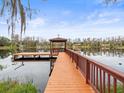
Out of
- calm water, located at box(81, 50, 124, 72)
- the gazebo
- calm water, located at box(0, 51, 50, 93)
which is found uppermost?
the gazebo

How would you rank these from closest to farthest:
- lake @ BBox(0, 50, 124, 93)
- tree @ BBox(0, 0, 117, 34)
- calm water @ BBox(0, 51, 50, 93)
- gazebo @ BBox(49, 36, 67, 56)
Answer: tree @ BBox(0, 0, 117, 34)
calm water @ BBox(0, 51, 50, 93)
lake @ BBox(0, 50, 124, 93)
gazebo @ BBox(49, 36, 67, 56)

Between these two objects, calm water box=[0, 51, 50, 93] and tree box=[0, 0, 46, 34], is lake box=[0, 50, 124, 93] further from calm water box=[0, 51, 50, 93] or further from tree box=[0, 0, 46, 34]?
tree box=[0, 0, 46, 34]

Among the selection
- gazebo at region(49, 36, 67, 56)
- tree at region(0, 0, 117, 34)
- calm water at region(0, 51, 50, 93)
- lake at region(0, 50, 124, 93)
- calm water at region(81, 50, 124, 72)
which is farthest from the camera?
gazebo at region(49, 36, 67, 56)

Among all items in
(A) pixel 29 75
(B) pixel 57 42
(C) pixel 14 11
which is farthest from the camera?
(B) pixel 57 42

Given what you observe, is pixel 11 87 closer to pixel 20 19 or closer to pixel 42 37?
pixel 20 19

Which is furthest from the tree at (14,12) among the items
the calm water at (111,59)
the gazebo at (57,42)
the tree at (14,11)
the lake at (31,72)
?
the gazebo at (57,42)

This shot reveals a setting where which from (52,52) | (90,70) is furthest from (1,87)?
(52,52)

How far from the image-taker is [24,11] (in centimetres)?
455

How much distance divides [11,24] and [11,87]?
7.28 metres

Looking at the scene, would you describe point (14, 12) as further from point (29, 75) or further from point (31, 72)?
point (31, 72)

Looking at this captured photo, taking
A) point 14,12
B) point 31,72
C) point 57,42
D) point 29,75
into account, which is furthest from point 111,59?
point 14,12

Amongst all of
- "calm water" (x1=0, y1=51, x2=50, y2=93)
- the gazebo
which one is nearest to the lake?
"calm water" (x1=0, y1=51, x2=50, y2=93)

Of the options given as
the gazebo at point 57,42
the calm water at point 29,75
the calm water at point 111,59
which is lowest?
the calm water at point 29,75

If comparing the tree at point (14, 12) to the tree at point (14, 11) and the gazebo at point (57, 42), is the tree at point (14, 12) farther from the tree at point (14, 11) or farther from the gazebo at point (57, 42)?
the gazebo at point (57, 42)
